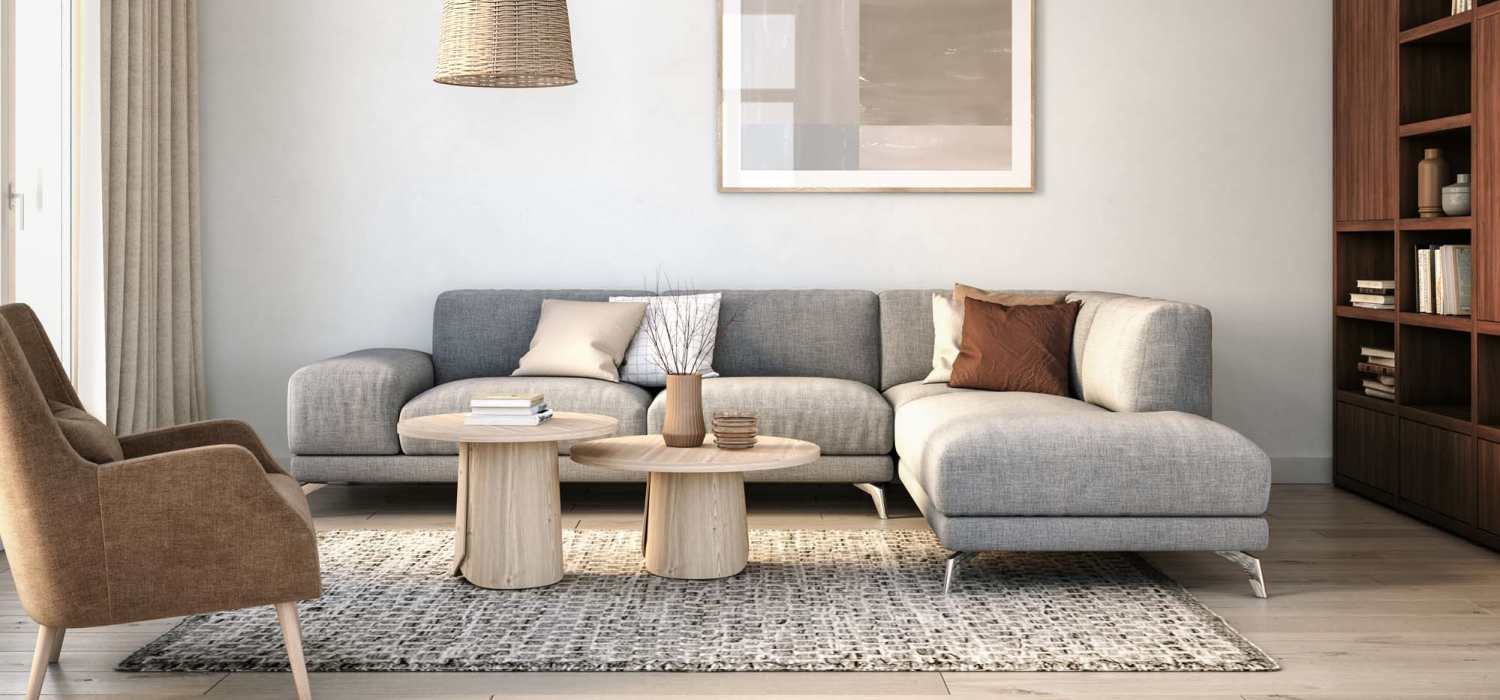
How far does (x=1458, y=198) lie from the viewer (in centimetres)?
440

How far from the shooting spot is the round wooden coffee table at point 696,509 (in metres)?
3.56

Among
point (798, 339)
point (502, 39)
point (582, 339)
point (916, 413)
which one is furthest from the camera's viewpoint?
point (798, 339)

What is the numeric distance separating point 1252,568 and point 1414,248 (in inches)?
78.9

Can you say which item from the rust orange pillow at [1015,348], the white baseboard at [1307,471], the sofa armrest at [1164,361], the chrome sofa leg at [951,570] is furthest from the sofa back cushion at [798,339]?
the white baseboard at [1307,471]

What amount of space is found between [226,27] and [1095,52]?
3678 mm

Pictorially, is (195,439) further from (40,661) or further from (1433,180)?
(1433,180)

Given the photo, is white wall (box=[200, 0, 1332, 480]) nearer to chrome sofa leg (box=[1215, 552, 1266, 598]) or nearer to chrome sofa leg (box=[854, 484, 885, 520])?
chrome sofa leg (box=[854, 484, 885, 520])

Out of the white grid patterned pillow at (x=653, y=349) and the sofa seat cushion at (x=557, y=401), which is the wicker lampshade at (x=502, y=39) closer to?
the sofa seat cushion at (x=557, y=401)

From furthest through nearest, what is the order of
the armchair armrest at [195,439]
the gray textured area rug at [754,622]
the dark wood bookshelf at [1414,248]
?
the dark wood bookshelf at [1414,248]
the armchair armrest at [195,439]
the gray textured area rug at [754,622]

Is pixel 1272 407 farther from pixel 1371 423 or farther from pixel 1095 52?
pixel 1095 52

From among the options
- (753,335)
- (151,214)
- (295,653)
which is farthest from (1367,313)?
(151,214)

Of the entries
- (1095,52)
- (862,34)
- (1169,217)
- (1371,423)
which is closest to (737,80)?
(862,34)

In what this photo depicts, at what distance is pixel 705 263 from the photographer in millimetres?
5484

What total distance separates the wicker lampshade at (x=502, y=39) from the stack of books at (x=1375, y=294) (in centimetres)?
328
